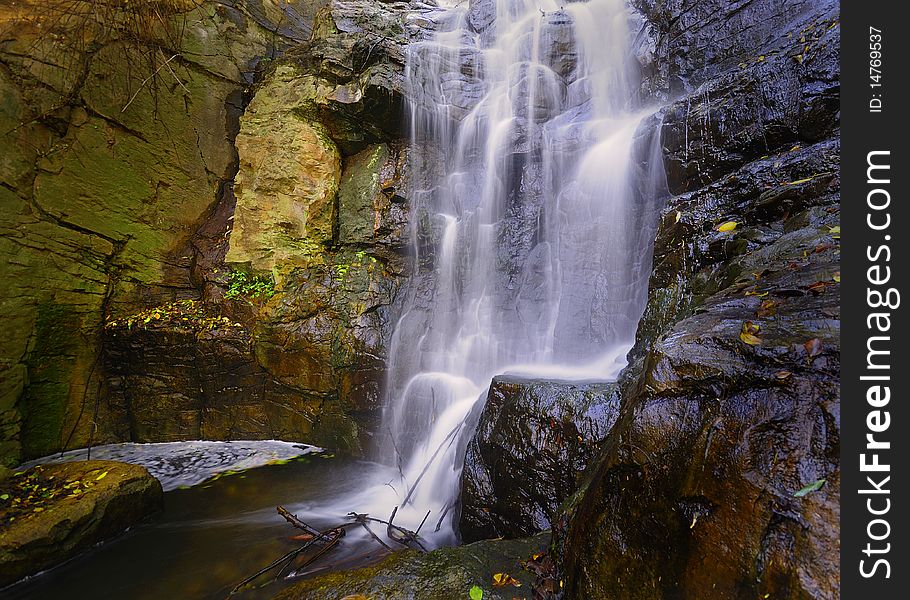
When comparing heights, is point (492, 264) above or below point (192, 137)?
below

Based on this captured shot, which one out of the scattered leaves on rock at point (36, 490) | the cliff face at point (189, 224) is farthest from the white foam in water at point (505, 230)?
the scattered leaves on rock at point (36, 490)

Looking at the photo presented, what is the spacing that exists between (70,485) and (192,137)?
6.32 meters

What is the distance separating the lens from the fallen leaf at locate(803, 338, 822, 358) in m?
1.49

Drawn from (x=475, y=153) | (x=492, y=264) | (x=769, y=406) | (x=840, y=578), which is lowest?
(x=840, y=578)

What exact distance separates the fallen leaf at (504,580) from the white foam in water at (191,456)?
482cm

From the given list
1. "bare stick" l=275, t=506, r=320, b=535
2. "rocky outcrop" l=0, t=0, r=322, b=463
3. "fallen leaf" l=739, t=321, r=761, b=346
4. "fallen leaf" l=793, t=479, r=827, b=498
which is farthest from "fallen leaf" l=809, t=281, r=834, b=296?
"rocky outcrop" l=0, t=0, r=322, b=463

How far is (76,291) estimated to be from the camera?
20.6ft

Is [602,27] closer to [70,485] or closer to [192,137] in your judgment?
[192,137]

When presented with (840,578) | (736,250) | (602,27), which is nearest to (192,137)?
(602,27)

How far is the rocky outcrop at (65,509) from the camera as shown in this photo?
3441mm

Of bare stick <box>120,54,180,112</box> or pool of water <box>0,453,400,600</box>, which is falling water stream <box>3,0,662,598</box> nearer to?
pool of water <box>0,453,400,600</box>

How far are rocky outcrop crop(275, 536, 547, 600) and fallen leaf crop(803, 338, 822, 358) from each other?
175 cm

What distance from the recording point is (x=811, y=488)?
1.28m

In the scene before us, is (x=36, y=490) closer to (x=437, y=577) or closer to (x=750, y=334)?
(x=437, y=577)
